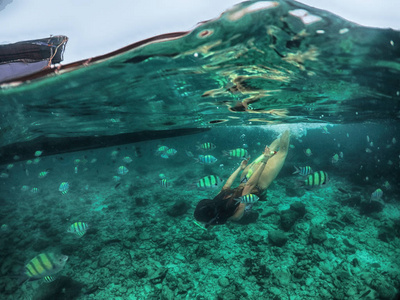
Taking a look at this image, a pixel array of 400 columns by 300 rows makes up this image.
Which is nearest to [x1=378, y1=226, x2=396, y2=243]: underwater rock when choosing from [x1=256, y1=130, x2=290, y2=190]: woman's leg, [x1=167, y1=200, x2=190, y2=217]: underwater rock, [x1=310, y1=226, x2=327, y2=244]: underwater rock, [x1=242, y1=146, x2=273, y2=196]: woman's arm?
[x1=310, y1=226, x2=327, y2=244]: underwater rock

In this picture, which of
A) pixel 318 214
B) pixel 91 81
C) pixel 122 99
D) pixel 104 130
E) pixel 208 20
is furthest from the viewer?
pixel 104 130

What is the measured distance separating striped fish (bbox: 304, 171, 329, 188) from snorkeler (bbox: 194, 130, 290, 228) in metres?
1.45

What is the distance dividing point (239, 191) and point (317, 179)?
2.63 meters

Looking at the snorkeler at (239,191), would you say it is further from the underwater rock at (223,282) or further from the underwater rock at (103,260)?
the underwater rock at (103,260)

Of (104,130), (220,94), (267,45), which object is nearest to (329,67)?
(267,45)

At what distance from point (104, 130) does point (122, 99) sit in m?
8.98

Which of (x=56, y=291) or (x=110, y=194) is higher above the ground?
(x=56, y=291)

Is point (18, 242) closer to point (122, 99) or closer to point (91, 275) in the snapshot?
point (91, 275)

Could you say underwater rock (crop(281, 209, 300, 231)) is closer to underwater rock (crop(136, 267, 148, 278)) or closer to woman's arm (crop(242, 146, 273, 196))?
woman's arm (crop(242, 146, 273, 196))

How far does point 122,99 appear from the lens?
458 inches

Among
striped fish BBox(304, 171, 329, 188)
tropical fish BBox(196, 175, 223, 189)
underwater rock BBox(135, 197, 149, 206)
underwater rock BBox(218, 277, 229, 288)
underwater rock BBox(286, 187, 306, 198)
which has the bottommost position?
underwater rock BBox(286, 187, 306, 198)

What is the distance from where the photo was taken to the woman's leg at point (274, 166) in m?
7.94

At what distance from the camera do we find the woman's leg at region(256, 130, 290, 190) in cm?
794

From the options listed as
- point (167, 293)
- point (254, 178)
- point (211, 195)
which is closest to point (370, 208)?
point (254, 178)
